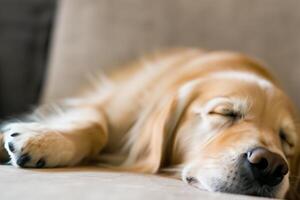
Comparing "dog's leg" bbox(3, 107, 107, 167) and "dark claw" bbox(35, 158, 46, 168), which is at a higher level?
"dog's leg" bbox(3, 107, 107, 167)

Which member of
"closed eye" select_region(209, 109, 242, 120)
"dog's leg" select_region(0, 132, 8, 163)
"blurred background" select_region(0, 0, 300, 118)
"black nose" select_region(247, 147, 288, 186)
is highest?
"blurred background" select_region(0, 0, 300, 118)

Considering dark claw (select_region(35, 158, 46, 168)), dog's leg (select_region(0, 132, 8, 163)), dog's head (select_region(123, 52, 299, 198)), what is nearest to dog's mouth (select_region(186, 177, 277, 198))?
dog's head (select_region(123, 52, 299, 198))

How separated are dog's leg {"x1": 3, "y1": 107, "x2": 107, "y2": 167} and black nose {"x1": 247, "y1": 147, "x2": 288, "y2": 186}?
→ 454 millimetres

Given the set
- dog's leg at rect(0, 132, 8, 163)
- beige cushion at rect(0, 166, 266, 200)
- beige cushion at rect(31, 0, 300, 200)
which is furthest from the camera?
beige cushion at rect(31, 0, 300, 200)

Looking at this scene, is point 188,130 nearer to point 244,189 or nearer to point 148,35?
point 244,189

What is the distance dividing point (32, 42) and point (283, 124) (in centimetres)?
120

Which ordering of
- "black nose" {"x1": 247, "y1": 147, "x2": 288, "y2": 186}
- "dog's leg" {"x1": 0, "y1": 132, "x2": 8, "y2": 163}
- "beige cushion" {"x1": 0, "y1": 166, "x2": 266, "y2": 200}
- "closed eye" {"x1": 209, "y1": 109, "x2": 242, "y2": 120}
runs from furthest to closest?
"closed eye" {"x1": 209, "y1": 109, "x2": 242, "y2": 120}, "dog's leg" {"x1": 0, "y1": 132, "x2": 8, "y2": 163}, "black nose" {"x1": 247, "y1": 147, "x2": 288, "y2": 186}, "beige cushion" {"x1": 0, "y1": 166, "x2": 266, "y2": 200}

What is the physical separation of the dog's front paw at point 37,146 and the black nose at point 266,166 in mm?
456

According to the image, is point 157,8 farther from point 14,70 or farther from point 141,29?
point 14,70

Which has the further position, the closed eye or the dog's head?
the closed eye

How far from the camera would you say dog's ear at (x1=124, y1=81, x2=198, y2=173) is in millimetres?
1744

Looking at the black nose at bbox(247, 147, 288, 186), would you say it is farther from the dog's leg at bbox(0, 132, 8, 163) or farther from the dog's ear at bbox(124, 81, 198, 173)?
the dog's leg at bbox(0, 132, 8, 163)

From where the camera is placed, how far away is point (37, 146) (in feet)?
4.99

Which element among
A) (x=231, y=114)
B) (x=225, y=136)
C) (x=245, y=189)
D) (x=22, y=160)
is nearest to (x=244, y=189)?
(x=245, y=189)
